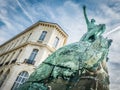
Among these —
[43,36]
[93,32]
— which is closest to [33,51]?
[43,36]

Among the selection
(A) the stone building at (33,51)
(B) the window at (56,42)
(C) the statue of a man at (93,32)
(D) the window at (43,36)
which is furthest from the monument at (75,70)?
(B) the window at (56,42)

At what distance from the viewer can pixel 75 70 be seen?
5254 millimetres

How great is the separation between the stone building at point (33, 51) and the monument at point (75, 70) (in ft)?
60.7

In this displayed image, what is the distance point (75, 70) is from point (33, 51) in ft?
70.4

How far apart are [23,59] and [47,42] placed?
149 inches

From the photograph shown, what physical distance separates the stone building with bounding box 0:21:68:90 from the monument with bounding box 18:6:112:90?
729 inches

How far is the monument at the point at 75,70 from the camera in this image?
510 centimetres

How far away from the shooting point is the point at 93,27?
24.9ft

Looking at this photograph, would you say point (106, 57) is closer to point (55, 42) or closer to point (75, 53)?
point (75, 53)

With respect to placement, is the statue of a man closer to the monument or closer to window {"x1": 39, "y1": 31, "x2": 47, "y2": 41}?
the monument

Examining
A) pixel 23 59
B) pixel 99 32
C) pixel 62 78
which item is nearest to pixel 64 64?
pixel 62 78

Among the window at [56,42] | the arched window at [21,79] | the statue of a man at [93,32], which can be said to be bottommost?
the statue of a man at [93,32]

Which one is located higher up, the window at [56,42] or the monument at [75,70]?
the window at [56,42]

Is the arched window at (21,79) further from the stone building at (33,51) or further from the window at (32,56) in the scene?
the window at (32,56)
